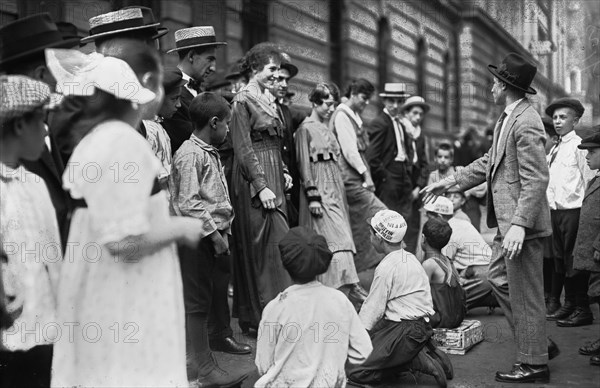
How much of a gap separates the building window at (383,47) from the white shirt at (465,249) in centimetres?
1230

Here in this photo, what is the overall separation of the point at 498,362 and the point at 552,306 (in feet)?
6.10

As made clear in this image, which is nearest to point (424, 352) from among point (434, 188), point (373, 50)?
point (434, 188)

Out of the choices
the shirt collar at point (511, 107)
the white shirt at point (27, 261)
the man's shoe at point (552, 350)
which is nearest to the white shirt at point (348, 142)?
the shirt collar at point (511, 107)

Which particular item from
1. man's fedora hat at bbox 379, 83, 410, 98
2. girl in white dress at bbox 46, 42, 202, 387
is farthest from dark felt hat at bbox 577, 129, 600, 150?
girl in white dress at bbox 46, 42, 202, 387

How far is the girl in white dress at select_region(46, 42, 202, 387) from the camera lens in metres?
2.72

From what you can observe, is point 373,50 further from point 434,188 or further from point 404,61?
point 434,188

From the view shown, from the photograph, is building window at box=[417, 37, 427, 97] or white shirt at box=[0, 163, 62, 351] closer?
white shirt at box=[0, 163, 62, 351]

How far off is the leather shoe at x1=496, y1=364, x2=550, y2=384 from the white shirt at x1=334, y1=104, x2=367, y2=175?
3.20m

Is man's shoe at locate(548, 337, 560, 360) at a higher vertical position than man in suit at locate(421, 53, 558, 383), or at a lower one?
lower

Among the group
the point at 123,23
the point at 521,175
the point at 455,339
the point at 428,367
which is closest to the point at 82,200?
the point at 123,23

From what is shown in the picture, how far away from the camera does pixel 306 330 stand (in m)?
3.71

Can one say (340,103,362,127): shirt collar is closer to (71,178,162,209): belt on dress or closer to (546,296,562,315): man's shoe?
(546,296,562,315): man's shoe

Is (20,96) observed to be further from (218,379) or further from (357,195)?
(357,195)

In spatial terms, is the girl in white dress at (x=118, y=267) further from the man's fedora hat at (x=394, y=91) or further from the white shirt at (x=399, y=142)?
the man's fedora hat at (x=394, y=91)
